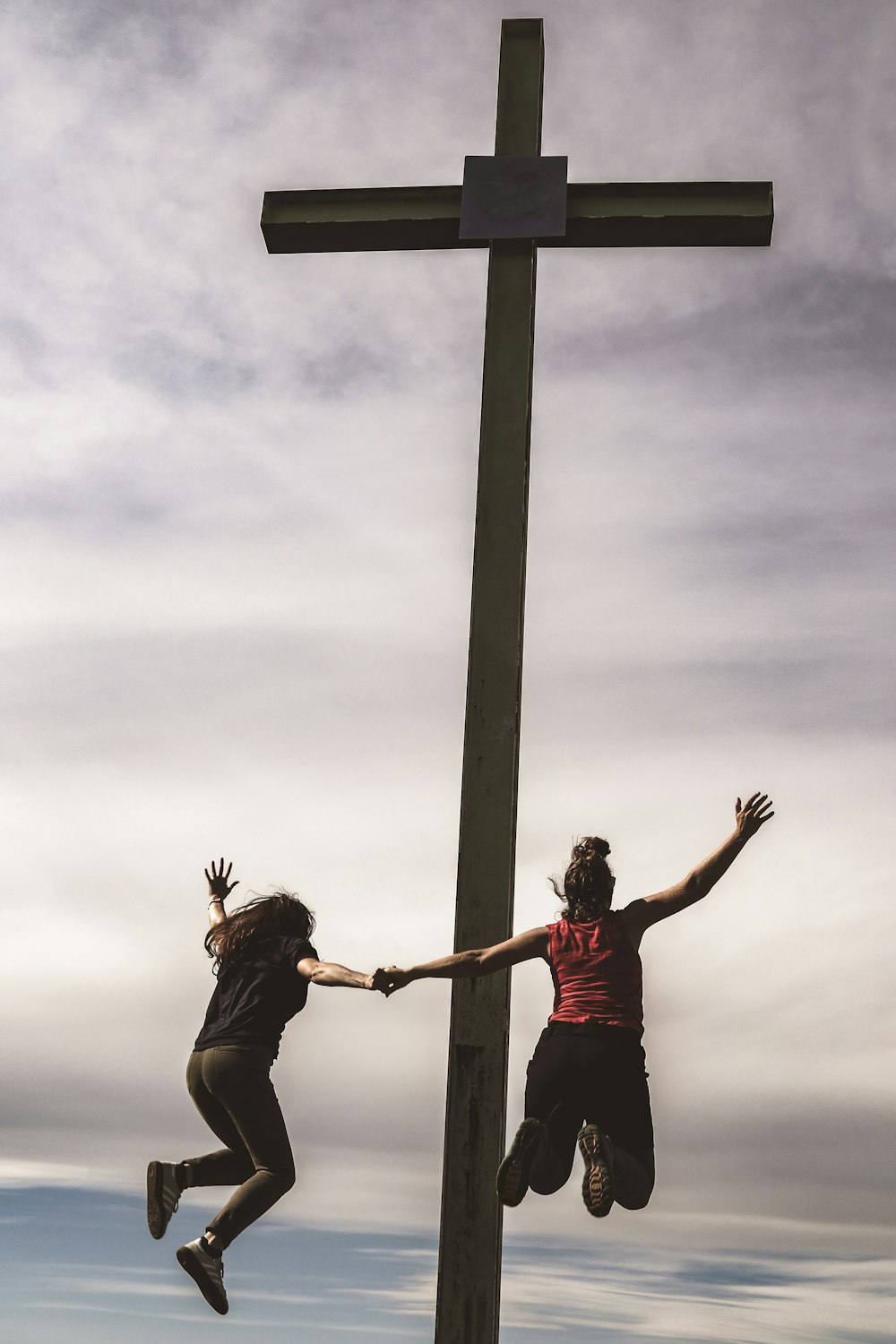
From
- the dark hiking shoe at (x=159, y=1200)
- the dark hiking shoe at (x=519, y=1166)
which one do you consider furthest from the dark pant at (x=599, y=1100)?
the dark hiking shoe at (x=159, y=1200)

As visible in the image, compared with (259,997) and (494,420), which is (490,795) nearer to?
(259,997)

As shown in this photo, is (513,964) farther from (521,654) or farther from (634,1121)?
(521,654)

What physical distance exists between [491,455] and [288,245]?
1.78 metres

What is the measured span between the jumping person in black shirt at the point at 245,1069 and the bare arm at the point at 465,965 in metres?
0.08

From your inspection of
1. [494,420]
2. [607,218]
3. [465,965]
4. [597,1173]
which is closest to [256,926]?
[465,965]

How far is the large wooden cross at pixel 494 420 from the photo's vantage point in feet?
17.3

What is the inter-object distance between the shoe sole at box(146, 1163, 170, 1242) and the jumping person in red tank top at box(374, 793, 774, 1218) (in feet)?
3.90

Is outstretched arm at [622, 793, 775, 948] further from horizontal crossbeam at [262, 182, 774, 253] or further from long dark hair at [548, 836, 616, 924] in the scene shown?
horizontal crossbeam at [262, 182, 774, 253]

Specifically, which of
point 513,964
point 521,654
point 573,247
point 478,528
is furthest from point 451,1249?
point 573,247

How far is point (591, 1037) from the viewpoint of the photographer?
5.43 metres

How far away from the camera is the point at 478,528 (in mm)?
6113

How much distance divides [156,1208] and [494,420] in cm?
353

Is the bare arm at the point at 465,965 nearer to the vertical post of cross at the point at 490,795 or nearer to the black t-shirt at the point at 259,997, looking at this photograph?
the vertical post of cross at the point at 490,795

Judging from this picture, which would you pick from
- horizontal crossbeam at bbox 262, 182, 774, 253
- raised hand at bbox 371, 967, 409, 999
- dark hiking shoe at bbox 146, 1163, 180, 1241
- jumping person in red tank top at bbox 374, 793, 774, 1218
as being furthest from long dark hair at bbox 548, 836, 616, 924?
horizontal crossbeam at bbox 262, 182, 774, 253
